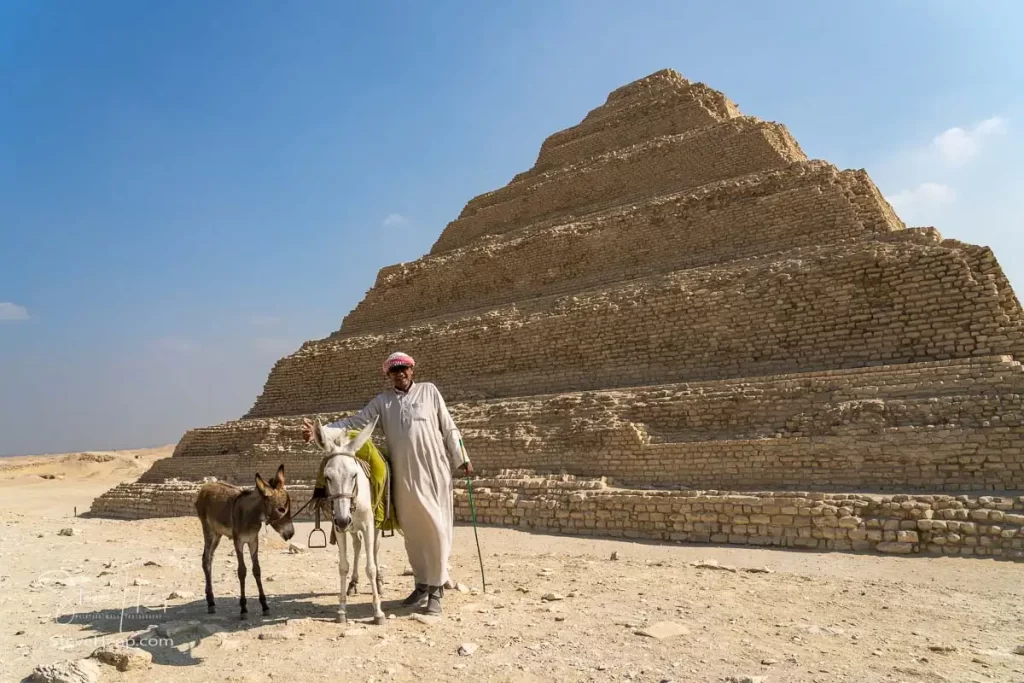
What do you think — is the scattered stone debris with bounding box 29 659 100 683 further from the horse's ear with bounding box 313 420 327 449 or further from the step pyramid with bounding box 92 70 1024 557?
the step pyramid with bounding box 92 70 1024 557

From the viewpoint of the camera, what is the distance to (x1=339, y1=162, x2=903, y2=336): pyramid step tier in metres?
13.9

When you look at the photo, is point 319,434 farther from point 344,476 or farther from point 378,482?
point 378,482

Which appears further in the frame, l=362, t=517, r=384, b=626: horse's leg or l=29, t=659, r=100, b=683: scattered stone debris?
l=362, t=517, r=384, b=626: horse's leg

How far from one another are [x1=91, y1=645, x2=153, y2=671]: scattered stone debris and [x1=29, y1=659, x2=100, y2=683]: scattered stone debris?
13 centimetres

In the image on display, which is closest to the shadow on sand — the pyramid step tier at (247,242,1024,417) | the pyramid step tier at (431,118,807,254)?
the pyramid step tier at (247,242,1024,417)

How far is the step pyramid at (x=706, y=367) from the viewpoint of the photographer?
→ 24.8ft

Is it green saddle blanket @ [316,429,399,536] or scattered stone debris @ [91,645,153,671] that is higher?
green saddle blanket @ [316,429,399,536]

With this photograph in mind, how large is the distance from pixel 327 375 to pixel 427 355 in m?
4.17

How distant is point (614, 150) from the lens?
23.5m

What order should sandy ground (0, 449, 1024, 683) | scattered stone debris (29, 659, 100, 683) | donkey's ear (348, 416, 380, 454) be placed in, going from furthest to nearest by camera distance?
donkey's ear (348, 416, 380, 454) → sandy ground (0, 449, 1024, 683) → scattered stone debris (29, 659, 100, 683)

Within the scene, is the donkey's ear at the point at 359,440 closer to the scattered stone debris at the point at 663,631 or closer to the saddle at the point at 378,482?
the saddle at the point at 378,482

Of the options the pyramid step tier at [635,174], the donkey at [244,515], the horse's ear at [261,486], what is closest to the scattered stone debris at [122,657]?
the donkey at [244,515]

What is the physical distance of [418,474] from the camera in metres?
4.74

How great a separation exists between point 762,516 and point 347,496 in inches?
219
